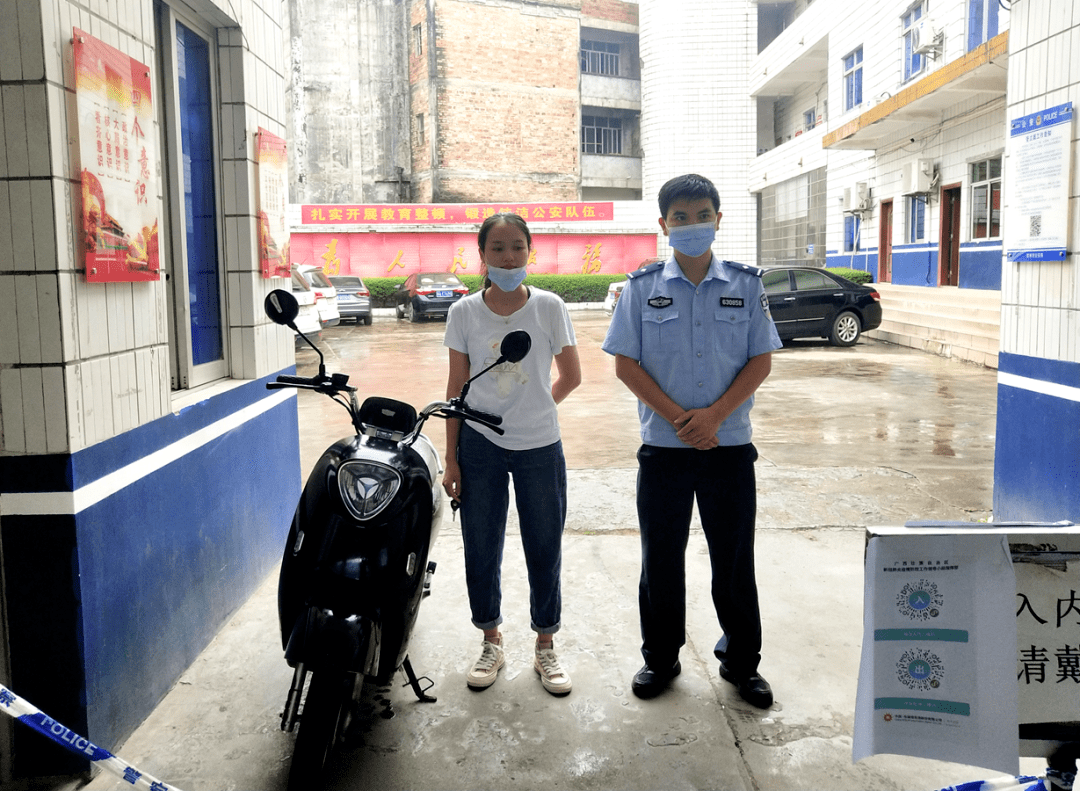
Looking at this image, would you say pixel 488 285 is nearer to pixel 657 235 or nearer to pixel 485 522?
pixel 485 522

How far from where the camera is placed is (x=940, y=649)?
195 cm

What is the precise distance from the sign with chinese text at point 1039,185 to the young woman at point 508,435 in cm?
240

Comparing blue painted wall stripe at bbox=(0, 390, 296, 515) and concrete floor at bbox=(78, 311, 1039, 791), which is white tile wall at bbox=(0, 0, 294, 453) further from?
concrete floor at bbox=(78, 311, 1039, 791)

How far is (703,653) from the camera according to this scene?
3377mm

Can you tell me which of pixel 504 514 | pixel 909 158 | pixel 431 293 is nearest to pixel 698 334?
pixel 504 514

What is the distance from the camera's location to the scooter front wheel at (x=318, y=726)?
2178 millimetres

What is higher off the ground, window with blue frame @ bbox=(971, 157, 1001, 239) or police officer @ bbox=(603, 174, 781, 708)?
window with blue frame @ bbox=(971, 157, 1001, 239)

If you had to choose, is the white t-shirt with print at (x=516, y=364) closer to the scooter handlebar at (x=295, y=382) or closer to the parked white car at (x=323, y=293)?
the scooter handlebar at (x=295, y=382)

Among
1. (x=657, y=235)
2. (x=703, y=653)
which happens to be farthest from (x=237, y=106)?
(x=657, y=235)

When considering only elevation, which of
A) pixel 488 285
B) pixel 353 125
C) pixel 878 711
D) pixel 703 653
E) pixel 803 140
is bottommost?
pixel 703 653

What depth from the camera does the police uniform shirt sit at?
9.57 ft

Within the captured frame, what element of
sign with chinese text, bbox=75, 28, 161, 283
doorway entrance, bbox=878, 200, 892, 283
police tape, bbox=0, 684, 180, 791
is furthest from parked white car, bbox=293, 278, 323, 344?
doorway entrance, bbox=878, 200, 892, 283

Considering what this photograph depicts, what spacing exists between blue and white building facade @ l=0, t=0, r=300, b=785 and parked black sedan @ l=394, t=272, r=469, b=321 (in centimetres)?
1829

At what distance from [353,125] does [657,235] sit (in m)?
11.6
